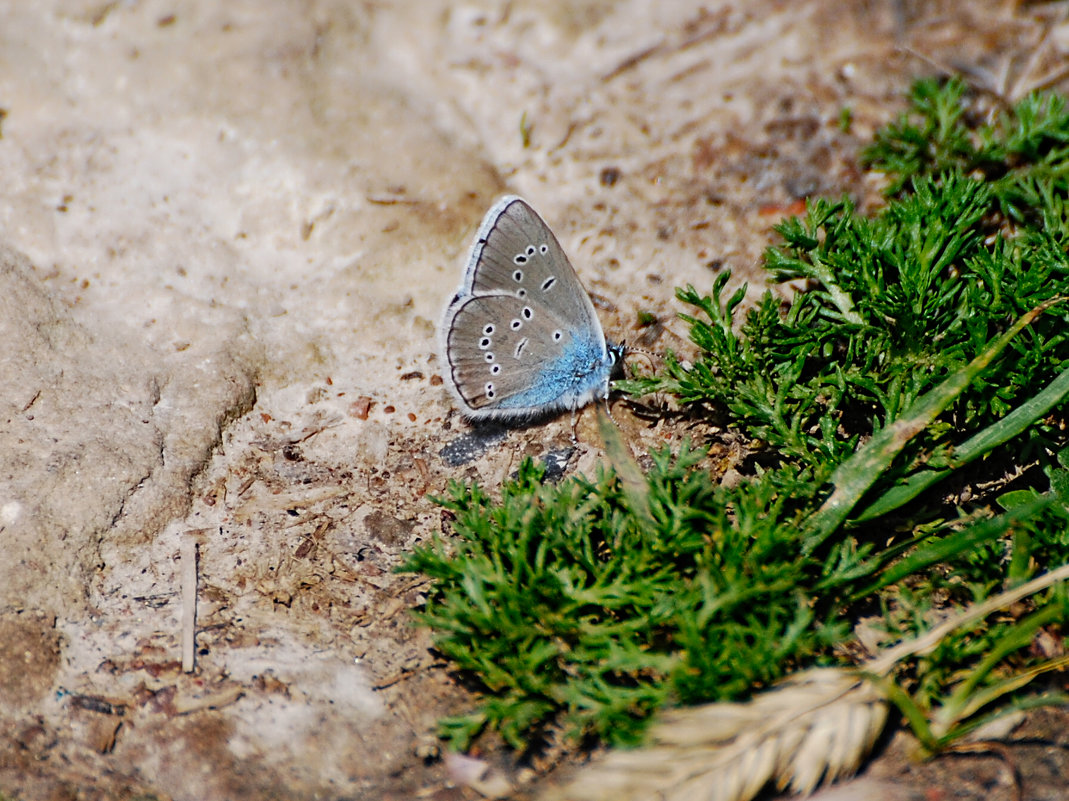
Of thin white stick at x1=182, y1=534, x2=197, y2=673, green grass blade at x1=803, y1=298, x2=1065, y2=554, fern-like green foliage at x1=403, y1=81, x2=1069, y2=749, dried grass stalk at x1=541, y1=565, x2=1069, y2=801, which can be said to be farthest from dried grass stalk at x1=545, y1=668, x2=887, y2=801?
thin white stick at x1=182, y1=534, x2=197, y2=673

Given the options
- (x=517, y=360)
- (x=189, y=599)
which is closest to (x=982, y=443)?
(x=517, y=360)

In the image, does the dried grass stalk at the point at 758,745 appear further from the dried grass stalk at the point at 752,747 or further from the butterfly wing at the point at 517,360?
the butterfly wing at the point at 517,360

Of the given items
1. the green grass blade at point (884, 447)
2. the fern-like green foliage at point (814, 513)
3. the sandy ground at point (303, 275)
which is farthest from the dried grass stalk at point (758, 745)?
the green grass blade at point (884, 447)

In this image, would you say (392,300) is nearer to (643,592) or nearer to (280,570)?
(280,570)

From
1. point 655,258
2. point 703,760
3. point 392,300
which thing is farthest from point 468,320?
point 703,760

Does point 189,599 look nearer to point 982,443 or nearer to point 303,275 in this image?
point 303,275

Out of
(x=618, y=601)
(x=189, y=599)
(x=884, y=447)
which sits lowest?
(x=189, y=599)
